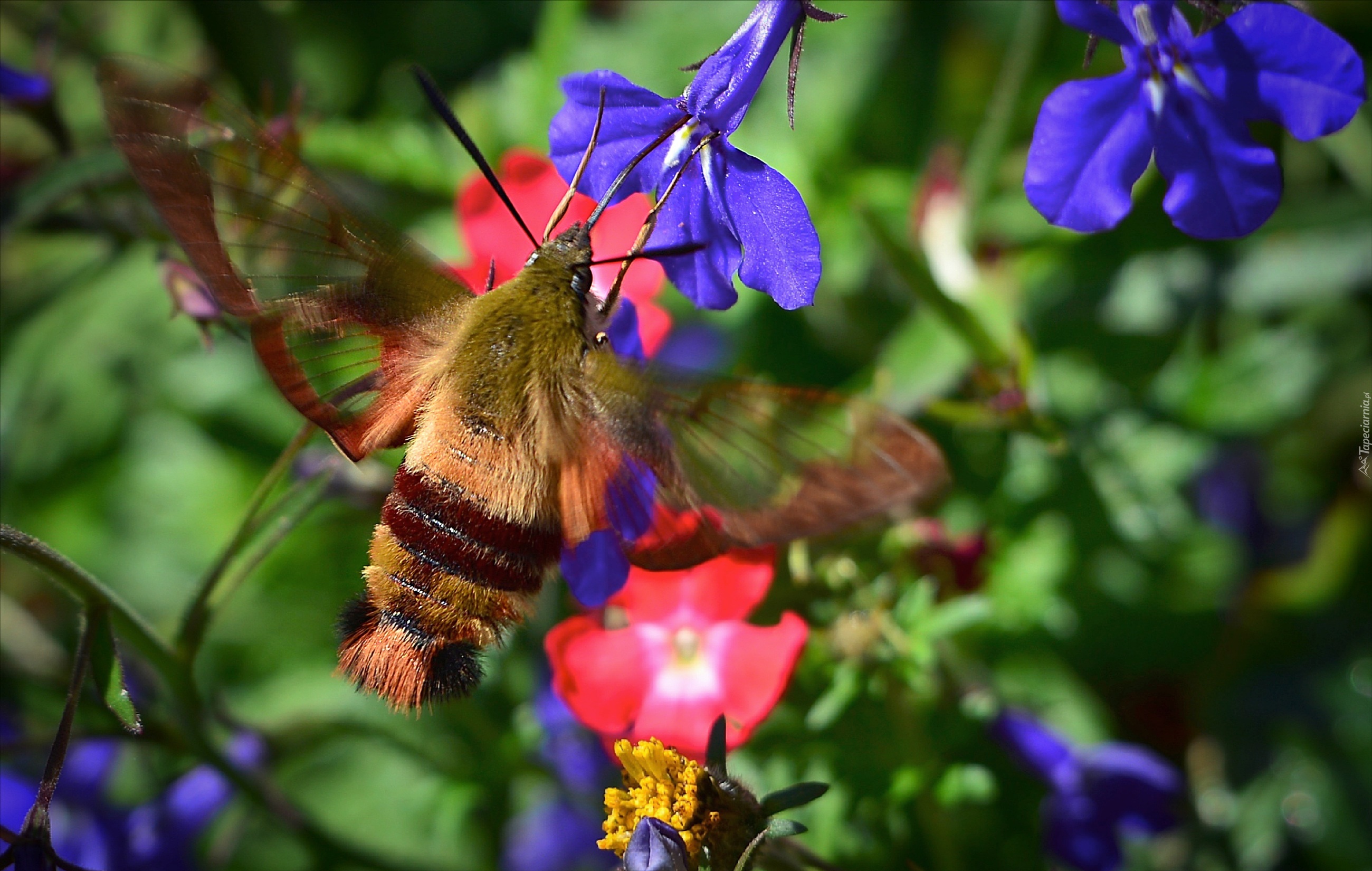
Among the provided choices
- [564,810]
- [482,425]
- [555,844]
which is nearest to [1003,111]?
[482,425]

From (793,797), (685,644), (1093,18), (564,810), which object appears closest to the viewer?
(1093,18)

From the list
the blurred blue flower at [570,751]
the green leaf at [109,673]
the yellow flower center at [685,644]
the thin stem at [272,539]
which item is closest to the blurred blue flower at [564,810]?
the blurred blue flower at [570,751]

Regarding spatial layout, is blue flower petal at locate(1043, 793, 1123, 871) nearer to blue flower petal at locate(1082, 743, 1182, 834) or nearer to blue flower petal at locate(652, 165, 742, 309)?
blue flower petal at locate(1082, 743, 1182, 834)

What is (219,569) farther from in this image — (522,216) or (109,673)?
(522,216)

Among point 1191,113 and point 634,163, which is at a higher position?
point 1191,113

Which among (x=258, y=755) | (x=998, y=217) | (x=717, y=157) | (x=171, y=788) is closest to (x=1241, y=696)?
(x=998, y=217)

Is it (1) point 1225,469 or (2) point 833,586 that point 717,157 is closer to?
(2) point 833,586

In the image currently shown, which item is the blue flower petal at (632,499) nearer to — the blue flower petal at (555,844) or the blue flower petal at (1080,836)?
the blue flower petal at (1080,836)

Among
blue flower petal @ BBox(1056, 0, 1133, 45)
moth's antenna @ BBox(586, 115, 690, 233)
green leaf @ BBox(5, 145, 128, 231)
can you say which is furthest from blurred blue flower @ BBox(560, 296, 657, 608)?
green leaf @ BBox(5, 145, 128, 231)
